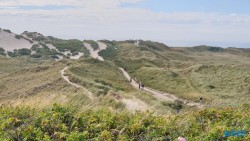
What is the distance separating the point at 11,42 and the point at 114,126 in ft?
517

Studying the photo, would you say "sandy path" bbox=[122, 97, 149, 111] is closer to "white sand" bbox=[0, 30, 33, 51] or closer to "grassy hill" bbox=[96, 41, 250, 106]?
"grassy hill" bbox=[96, 41, 250, 106]

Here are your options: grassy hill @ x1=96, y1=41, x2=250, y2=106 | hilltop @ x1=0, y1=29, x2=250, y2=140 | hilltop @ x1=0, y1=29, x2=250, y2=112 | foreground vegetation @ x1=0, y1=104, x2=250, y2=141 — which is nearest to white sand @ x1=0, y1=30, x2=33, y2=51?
hilltop @ x1=0, y1=29, x2=250, y2=140

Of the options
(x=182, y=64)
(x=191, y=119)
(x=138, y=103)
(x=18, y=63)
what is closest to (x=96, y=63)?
(x=182, y=64)

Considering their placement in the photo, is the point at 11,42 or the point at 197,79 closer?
the point at 197,79

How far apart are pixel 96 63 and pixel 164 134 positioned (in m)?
76.2

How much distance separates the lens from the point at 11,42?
162000mm

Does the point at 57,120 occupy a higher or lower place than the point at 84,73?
higher

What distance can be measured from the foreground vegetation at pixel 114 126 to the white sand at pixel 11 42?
145638mm

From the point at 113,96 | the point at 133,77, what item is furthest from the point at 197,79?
the point at 113,96

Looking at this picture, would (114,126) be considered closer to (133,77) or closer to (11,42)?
(133,77)

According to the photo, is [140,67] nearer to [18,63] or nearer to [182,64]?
[182,64]

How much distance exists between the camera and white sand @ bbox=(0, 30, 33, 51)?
156 meters

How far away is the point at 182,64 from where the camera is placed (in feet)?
342

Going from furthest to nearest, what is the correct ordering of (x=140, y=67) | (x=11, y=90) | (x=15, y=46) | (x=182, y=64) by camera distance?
(x=15, y=46), (x=182, y=64), (x=140, y=67), (x=11, y=90)
